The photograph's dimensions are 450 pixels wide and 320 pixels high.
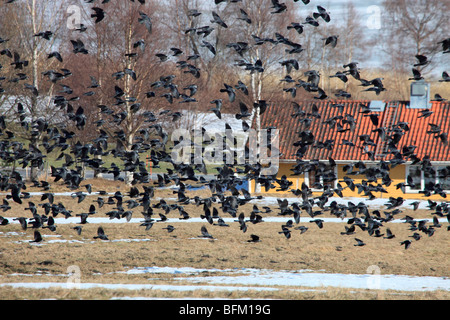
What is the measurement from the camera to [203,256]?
14914 millimetres

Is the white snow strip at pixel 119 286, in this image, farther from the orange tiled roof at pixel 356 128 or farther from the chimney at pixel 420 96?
the chimney at pixel 420 96

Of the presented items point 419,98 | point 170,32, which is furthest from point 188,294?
point 170,32

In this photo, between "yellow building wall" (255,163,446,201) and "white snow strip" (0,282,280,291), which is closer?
"white snow strip" (0,282,280,291)

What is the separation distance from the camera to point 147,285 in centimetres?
1037

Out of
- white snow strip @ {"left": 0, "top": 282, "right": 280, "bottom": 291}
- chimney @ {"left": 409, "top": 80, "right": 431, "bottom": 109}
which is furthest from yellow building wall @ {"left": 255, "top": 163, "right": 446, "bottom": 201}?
white snow strip @ {"left": 0, "top": 282, "right": 280, "bottom": 291}

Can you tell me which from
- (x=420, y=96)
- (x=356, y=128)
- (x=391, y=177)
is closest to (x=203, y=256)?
(x=391, y=177)

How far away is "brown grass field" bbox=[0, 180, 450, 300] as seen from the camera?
1030cm

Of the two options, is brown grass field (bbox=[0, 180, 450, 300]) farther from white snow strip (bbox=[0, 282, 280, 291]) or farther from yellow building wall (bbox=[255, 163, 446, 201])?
yellow building wall (bbox=[255, 163, 446, 201])

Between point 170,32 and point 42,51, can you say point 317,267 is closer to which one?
point 42,51

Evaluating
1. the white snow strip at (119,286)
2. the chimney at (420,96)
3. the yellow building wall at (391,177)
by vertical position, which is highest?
the chimney at (420,96)

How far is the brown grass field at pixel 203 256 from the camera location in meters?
10.3

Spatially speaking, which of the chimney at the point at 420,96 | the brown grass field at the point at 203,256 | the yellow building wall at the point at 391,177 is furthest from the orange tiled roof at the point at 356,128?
the brown grass field at the point at 203,256

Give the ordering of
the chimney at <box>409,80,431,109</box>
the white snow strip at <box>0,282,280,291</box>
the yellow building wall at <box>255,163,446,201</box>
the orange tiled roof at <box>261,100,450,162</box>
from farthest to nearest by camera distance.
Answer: the chimney at <box>409,80,431,109</box> < the orange tiled roof at <box>261,100,450,162</box> < the yellow building wall at <box>255,163,446,201</box> < the white snow strip at <box>0,282,280,291</box>

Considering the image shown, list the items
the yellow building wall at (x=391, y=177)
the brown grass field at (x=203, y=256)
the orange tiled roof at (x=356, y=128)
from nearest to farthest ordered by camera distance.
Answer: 1. the brown grass field at (x=203, y=256)
2. the yellow building wall at (x=391, y=177)
3. the orange tiled roof at (x=356, y=128)
